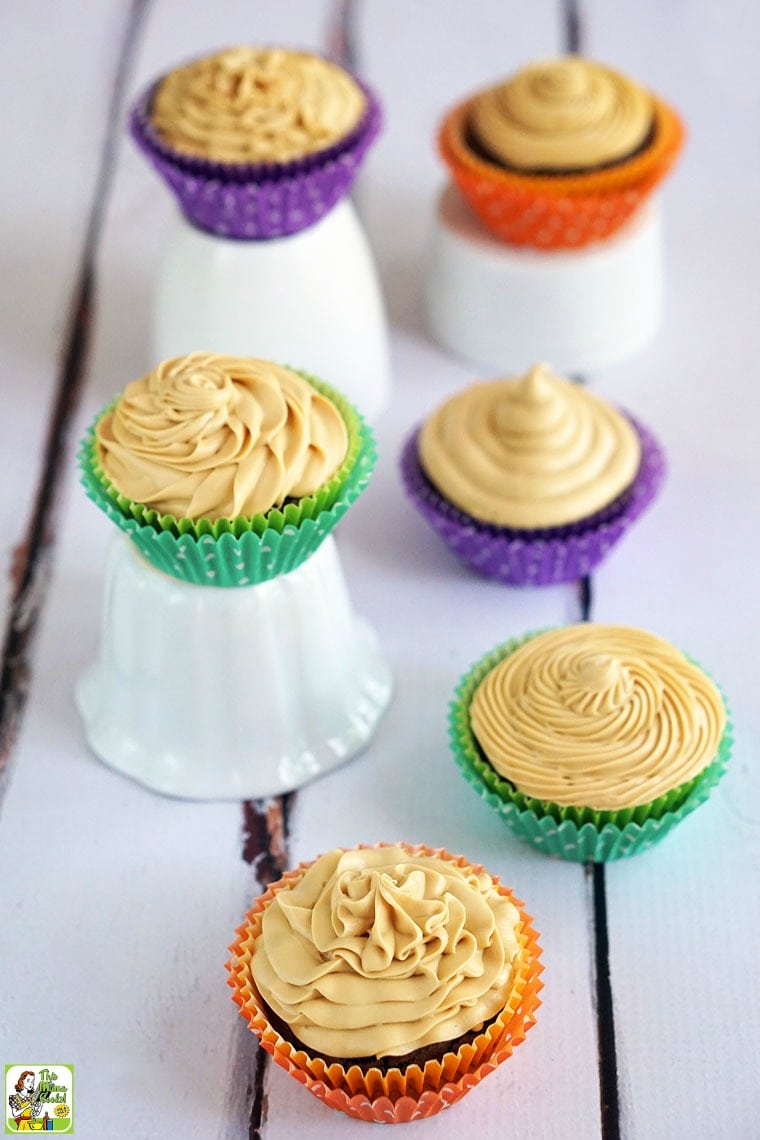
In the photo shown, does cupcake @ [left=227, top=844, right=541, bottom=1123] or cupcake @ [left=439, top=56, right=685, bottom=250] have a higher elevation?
cupcake @ [left=439, top=56, right=685, bottom=250]

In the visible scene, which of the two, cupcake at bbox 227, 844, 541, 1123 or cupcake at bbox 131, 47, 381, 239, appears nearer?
cupcake at bbox 227, 844, 541, 1123

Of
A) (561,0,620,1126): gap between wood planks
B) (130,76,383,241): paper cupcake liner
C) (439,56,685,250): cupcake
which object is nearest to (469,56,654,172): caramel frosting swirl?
(439,56,685,250): cupcake

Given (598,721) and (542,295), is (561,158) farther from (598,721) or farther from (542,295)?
(598,721)

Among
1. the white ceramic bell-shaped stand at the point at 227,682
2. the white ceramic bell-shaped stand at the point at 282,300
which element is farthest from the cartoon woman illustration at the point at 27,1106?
the white ceramic bell-shaped stand at the point at 282,300

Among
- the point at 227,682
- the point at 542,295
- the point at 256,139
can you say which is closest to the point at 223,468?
the point at 227,682

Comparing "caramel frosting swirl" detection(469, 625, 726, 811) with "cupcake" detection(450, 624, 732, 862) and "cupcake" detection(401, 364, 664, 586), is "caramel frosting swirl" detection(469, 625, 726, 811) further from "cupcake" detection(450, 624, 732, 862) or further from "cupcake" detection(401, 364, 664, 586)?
"cupcake" detection(401, 364, 664, 586)

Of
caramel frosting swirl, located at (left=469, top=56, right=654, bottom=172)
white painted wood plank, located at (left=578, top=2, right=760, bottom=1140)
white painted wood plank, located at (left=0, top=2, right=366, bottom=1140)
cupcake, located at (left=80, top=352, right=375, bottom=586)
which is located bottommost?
white painted wood plank, located at (left=0, top=2, right=366, bottom=1140)

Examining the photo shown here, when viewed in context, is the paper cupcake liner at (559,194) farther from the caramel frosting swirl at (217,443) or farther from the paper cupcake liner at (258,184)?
the caramel frosting swirl at (217,443)
